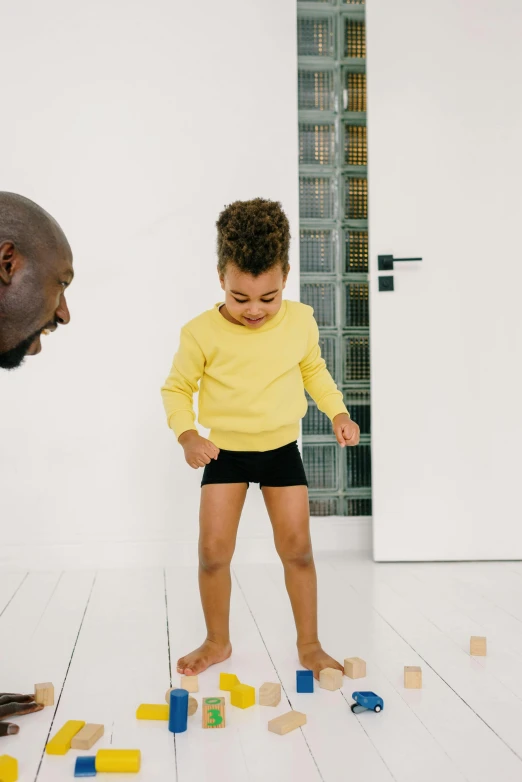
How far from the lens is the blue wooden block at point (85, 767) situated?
4.07 ft

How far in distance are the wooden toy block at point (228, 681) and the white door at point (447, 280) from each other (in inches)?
53.3

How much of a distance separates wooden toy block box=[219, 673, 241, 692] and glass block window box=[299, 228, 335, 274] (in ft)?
5.72

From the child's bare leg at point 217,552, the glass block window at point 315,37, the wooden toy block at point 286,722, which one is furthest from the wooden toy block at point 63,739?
the glass block window at point 315,37

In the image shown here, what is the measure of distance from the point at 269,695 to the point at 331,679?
6.1 inches

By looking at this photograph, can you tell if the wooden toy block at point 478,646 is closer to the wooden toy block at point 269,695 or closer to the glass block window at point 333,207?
the wooden toy block at point 269,695

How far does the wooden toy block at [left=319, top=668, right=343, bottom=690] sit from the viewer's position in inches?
63.2

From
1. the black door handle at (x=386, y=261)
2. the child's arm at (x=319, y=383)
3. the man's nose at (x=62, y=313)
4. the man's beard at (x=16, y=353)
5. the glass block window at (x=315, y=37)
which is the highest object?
the glass block window at (x=315, y=37)

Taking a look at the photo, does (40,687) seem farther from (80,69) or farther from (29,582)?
(80,69)

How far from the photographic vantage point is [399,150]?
9.44 ft

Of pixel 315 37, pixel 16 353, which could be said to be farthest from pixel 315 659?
pixel 315 37

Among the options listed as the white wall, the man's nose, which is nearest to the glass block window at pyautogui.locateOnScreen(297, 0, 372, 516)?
the white wall

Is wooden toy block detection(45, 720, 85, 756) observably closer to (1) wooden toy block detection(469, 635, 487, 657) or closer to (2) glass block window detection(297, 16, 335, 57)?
(1) wooden toy block detection(469, 635, 487, 657)

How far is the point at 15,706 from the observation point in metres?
1.47

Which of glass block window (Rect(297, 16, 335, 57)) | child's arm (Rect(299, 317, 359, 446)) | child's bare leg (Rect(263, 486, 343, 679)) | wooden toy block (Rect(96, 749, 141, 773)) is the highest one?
glass block window (Rect(297, 16, 335, 57))
